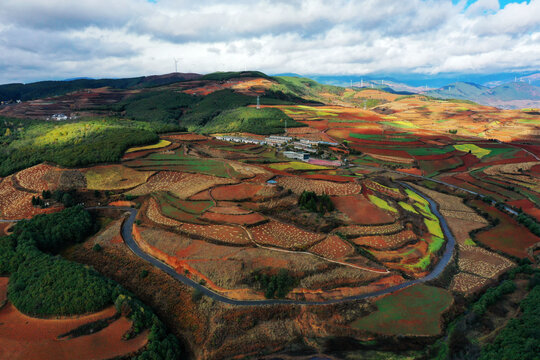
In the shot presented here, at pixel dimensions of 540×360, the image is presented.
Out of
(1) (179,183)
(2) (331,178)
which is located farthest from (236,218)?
(2) (331,178)

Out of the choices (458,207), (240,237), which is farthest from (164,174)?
(458,207)

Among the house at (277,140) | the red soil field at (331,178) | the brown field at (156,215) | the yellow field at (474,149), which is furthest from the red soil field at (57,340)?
the yellow field at (474,149)

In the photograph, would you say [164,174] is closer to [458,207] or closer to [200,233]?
[200,233]

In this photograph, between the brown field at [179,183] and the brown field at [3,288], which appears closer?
the brown field at [3,288]

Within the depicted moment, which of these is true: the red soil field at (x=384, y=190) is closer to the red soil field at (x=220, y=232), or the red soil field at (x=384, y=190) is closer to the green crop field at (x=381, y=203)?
the green crop field at (x=381, y=203)

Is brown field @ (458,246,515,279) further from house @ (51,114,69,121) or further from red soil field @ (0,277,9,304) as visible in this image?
house @ (51,114,69,121)

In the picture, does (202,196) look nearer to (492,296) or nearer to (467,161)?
(492,296)

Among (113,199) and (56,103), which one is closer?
(113,199)
